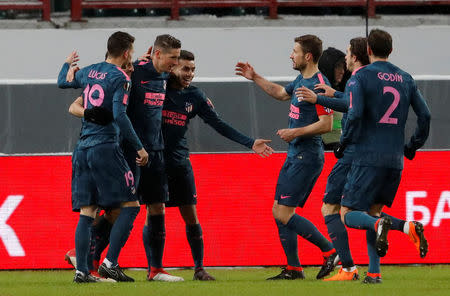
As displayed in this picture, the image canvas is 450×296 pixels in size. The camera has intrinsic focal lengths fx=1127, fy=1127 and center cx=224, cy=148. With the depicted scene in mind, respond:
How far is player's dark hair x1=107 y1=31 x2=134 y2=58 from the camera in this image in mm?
8523

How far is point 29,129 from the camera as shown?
11461 millimetres

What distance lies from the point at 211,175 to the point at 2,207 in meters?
1.93

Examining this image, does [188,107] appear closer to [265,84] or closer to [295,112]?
[265,84]

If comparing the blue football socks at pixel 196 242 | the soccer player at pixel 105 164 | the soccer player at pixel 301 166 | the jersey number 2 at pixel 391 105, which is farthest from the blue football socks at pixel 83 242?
the jersey number 2 at pixel 391 105

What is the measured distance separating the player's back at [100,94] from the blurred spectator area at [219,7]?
8012mm

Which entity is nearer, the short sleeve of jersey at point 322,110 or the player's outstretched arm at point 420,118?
the player's outstretched arm at point 420,118

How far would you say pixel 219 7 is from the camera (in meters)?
17.2

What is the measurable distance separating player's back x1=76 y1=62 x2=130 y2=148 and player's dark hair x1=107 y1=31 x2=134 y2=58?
110mm

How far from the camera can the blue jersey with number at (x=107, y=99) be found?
27.3 ft

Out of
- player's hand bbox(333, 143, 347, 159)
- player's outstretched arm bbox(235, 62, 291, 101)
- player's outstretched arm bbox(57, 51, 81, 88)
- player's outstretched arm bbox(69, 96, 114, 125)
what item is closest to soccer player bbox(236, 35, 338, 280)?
player's hand bbox(333, 143, 347, 159)

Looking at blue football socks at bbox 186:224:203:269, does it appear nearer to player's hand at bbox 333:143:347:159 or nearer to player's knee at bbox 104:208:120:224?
player's knee at bbox 104:208:120:224

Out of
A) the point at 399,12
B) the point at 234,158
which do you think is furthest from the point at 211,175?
the point at 399,12

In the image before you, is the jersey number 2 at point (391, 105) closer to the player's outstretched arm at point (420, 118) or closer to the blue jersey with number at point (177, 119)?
the player's outstretched arm at point (420, 118)

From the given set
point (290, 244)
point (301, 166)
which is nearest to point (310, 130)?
point (301, 166)
